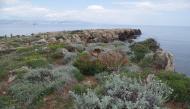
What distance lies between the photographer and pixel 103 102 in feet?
26.5

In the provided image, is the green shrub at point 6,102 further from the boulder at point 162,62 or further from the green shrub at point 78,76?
the boulder at point 162,62

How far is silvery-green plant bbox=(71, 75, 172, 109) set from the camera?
807cm

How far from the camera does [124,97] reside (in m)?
8.36

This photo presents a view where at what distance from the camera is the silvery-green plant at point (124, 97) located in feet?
26.5

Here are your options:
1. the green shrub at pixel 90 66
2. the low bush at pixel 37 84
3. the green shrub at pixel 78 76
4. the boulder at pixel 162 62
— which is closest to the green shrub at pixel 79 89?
the low bush at pixel 37 84

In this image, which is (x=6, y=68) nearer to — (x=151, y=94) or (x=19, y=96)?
(x=19, y=96)

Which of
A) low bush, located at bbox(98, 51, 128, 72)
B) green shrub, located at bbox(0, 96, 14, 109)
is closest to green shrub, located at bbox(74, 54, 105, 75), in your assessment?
low bush, located at bbox(98, 51, 128, 72)

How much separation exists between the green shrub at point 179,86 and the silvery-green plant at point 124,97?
1.38 m

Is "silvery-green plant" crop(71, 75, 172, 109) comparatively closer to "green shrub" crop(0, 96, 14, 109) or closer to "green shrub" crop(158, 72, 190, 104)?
"green shrub" crop(158, 72, 190, 104)

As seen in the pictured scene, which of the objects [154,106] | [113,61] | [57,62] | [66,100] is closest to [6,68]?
[57,62]

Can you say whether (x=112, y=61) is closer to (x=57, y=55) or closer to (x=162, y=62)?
(x=162, y=62)

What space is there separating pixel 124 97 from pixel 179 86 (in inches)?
118

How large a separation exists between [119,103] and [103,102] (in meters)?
0.35

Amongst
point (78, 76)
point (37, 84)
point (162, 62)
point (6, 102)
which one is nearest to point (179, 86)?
point (78, 76)
